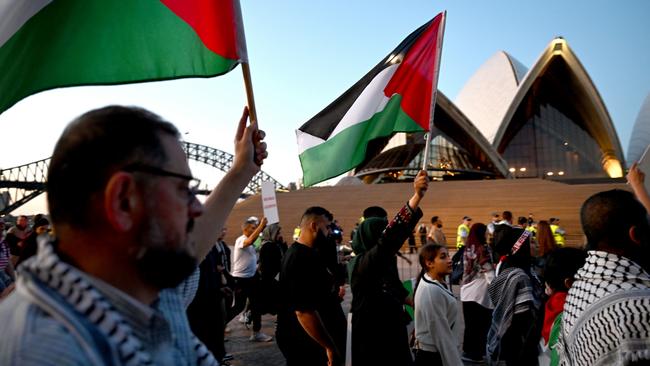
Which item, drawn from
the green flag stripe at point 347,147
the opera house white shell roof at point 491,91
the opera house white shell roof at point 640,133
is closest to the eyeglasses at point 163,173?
the green flag stripe at point 347,147

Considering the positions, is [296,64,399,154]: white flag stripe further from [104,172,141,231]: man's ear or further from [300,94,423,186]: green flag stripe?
[104,172,141,231]: man's ear

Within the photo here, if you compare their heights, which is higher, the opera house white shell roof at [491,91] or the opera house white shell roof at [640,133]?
the opera house white shell roof at [491,91]

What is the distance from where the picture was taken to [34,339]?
27.0 inches

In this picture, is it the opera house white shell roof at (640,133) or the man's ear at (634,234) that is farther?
the opera house white shell roof at (640,133)

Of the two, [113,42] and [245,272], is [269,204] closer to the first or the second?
[245,272]

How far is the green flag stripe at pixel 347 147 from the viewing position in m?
3.77

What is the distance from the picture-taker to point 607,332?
1.57 m

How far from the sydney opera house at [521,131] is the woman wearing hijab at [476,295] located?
1264 inches

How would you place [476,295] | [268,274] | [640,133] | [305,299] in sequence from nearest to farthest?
[305,299] → [476,295] → [268,274] → [640,133]

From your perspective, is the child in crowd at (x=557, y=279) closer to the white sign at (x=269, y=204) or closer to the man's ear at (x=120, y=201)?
the man's ear at (x=120, y=201)

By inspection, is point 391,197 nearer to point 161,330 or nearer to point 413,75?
point 413,75

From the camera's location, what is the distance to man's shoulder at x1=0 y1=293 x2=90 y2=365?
0.68m

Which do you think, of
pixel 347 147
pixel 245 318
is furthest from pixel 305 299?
pixel 245 318

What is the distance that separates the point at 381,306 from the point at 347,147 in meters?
1.42
